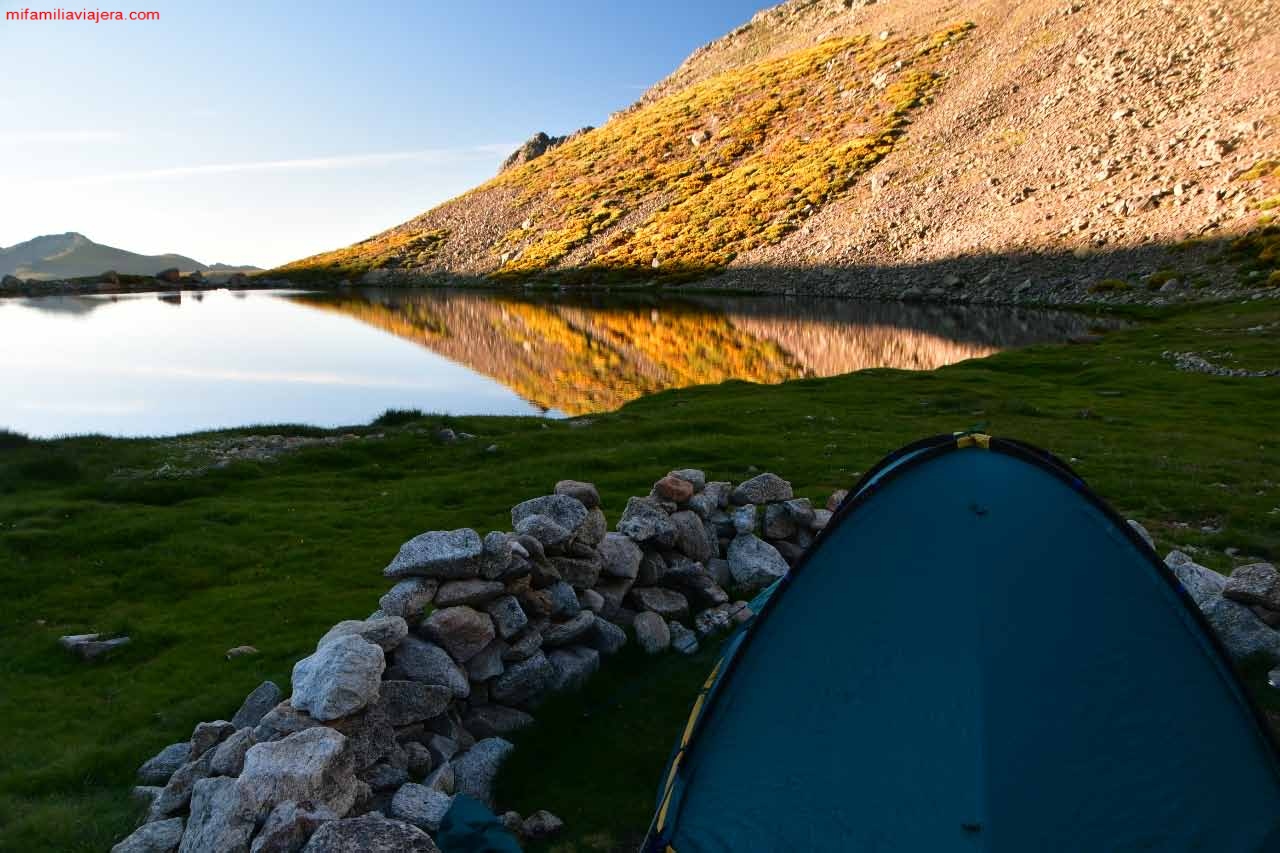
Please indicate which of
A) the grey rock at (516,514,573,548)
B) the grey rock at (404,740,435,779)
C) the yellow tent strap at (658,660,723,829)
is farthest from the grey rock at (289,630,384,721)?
the yellow tent strap at (658,660,723,829)

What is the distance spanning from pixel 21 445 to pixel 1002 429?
29298mm

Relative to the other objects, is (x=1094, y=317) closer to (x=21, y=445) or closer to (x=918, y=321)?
(x=918, y=321)

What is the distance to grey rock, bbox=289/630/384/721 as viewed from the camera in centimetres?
602

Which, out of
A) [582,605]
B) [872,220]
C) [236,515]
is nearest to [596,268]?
[872,220]

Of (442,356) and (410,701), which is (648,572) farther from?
(442,356)

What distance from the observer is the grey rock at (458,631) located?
7.31 metres

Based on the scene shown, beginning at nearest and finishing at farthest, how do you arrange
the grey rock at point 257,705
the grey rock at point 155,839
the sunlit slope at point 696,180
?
the grey rock at point 155,839 → the grey rock at point 257,705 → the sunlit slope at point 696,180

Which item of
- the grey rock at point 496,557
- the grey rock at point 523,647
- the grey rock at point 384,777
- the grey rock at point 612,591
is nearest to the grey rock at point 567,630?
the grey rock at point 523,647

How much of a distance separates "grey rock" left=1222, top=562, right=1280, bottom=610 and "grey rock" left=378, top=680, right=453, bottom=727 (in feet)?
27.8

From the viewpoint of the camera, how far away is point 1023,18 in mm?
116750

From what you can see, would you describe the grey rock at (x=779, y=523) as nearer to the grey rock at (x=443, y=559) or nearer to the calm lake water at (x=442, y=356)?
the grey rock at (x=443, y=559)

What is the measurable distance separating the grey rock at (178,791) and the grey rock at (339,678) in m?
1.00

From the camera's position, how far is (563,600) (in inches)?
336

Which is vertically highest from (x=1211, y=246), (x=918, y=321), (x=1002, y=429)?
(x=1211, y=246)
